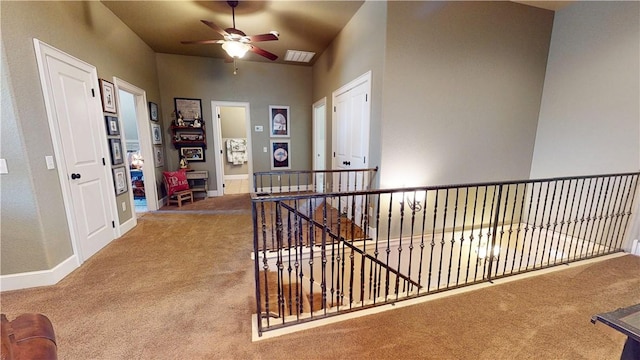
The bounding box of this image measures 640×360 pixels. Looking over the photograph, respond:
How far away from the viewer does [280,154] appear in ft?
19.6

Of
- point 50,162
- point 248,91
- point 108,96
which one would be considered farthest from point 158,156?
point 50,162

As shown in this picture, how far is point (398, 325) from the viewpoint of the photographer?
1734mm

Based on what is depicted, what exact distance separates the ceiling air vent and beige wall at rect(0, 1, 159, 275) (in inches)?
123

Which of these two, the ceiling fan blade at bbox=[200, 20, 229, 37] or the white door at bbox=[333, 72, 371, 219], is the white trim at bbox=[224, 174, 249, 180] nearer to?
the white door at bbox=[333, 72, 371, 219]

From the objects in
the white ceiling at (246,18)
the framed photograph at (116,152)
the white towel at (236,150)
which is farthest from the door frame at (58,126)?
the white towel at (236,150)

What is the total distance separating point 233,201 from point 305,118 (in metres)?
2.53

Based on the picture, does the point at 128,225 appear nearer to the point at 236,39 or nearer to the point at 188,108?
the point at 188,108

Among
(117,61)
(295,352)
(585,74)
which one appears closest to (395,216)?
(295,352)

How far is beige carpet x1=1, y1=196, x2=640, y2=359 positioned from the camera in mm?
1540

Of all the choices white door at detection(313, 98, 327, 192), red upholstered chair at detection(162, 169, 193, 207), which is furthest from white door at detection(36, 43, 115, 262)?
white door at detection(313, 98, 327, 192)

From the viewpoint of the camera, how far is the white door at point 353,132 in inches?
134

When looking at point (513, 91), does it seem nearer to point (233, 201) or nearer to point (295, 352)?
point (295, 352)

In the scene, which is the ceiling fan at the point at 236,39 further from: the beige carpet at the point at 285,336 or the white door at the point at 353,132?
the beige carpet at the point at 285,336

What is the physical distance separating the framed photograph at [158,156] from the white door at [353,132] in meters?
3.30
